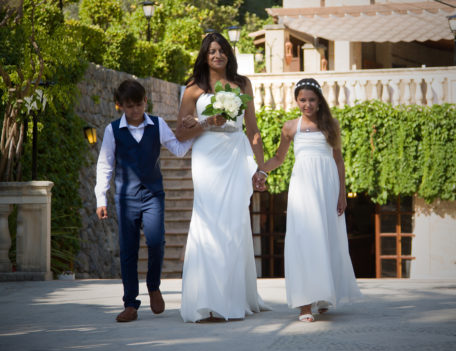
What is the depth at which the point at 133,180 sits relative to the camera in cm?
578

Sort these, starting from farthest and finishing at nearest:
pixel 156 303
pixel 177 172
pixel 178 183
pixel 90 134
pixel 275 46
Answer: pixel 275 46, pixel 177 172, pixel 178 183, pixel 90 134, pixel 156 303

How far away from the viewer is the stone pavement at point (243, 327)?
4.52m

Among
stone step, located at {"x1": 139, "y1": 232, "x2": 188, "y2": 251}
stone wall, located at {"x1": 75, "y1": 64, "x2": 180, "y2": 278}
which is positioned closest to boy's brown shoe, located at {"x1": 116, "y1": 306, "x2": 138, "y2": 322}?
stone wall, located at {"x1": 75, "y1": 64, "x2": 180, "y2": 278}

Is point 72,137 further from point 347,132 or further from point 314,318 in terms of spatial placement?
point 314,318

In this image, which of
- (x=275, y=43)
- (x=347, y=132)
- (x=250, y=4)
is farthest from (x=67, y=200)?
(x=250, y=4)

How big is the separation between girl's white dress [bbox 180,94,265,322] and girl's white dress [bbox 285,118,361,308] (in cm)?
34

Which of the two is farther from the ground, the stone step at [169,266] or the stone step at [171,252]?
the stone step at [171,252]

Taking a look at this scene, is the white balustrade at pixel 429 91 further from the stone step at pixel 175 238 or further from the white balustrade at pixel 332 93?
the stone step at pixel 175 238

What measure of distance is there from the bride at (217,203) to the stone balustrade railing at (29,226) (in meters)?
4.43

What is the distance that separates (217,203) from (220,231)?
20 centimetres

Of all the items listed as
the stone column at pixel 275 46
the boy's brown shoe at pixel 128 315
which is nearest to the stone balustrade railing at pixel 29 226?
the boy's brown shoe at pixel 128 315

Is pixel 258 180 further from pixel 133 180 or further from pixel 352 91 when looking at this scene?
pixel 352 91

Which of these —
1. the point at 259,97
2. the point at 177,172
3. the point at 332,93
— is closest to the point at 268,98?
the point at 259,97

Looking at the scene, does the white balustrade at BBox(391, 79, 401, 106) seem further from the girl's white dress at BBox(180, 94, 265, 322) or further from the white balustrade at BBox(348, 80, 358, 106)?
the girl's white dress at BBox(180, 94, 265, 322)
